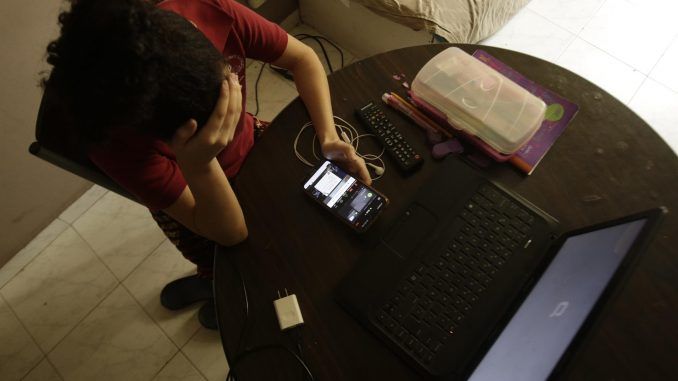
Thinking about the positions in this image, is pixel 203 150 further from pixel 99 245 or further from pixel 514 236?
pixel 99 245

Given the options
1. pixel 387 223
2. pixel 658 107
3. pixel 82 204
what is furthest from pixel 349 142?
pixel 658 107

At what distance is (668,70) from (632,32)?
23cm

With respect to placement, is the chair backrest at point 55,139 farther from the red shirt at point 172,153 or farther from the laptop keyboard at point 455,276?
the laptop keyboard at point 455,276

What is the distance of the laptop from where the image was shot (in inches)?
22.6

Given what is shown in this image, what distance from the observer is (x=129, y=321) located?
1392 millimetres

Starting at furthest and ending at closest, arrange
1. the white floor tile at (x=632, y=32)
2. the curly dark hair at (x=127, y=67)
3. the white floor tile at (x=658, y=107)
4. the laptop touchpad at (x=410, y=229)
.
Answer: the white floor tile at (x=632, y=32), the white floor tile at (x=658, y=107), the laptop touchpad at (x=410, y=229), the curly dark hair at (x=127, y=67)

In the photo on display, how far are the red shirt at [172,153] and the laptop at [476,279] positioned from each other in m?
0.38

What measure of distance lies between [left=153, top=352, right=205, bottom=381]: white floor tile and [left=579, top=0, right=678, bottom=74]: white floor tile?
2027 millimetres

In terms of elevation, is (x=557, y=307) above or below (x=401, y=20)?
below

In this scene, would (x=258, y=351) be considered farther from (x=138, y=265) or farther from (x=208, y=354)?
(x=138, y=265)

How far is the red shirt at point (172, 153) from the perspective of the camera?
2.31ft

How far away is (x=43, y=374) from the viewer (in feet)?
4.35

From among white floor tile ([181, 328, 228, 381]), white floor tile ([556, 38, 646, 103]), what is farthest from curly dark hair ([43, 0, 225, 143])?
white floor tile ([556, 38, 646, 103])

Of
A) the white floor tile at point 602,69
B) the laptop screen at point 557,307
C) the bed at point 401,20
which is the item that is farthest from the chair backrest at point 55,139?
the white floor tile at point 602,69
